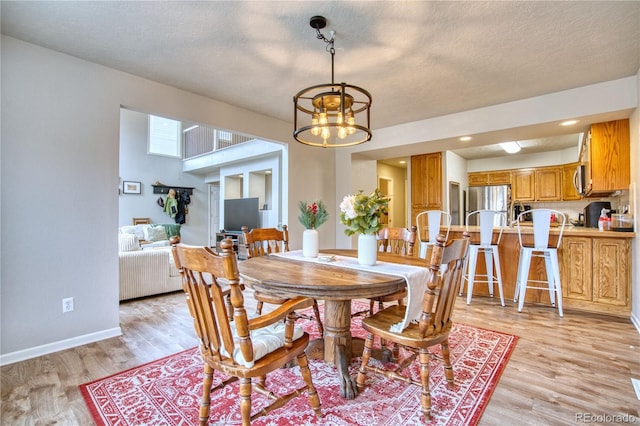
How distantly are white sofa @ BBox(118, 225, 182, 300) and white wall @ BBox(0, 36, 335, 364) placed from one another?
1.08m

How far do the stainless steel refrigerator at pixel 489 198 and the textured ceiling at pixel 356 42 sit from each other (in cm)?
380

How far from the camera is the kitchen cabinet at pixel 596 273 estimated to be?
3.33 m

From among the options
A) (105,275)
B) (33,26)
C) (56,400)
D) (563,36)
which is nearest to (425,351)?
(56,400)

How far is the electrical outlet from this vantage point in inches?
103

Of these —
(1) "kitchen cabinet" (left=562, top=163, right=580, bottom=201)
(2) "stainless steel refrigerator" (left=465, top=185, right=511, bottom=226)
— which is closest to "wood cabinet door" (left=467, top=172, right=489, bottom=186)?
(2) "stainless steel refrigerator" (left=465, top=185, right=511, bottom=226)

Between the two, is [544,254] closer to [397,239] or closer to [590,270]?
[590,270]

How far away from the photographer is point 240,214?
7.64 metres

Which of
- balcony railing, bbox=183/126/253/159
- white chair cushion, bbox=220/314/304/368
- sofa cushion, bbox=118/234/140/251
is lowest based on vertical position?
white chair cushion, bbox=220/314/304/368

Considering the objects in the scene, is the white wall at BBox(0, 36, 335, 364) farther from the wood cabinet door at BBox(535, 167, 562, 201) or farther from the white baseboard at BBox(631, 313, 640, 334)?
the wood cabinet door at BBox(535, 167, 562, 201)

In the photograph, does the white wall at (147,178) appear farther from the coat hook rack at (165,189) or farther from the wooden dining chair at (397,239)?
the wooden dining chair at (397,239)

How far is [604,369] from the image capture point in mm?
2178

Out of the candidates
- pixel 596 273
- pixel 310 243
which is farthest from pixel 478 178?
pixel 310 243

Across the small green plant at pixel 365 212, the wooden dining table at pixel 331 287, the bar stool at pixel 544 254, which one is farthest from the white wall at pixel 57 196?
the bar stool at pixel 544 254

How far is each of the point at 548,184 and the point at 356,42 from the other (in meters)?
5.93
